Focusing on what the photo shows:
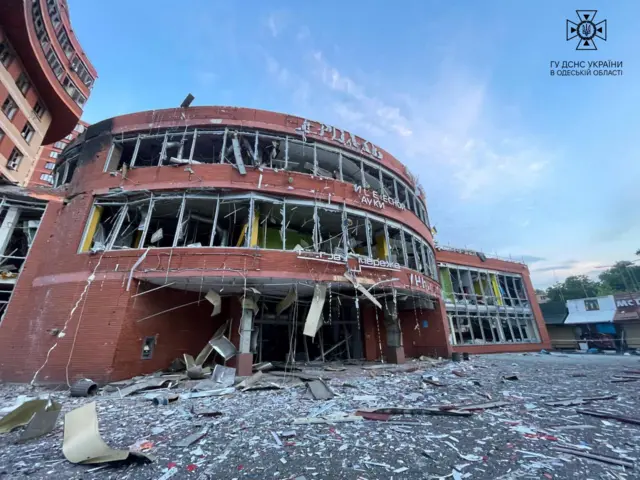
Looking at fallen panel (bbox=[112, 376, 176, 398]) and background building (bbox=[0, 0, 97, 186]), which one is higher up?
background building (bbox=[0, 0, 97, 186])

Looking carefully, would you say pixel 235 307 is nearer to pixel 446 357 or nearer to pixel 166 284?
pixel 166 284

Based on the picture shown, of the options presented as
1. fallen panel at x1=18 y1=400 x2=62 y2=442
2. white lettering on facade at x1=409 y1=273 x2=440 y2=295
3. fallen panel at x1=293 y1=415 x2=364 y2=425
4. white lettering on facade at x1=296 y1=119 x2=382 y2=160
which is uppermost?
white lettering on facade at x1=296 y1=119 x2=382 y2=160

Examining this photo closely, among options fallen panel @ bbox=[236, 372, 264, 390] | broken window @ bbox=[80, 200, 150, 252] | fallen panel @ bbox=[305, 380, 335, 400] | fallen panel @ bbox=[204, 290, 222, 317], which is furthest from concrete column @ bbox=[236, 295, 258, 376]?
broken window @ bbox=[80, 200, 150, 252]

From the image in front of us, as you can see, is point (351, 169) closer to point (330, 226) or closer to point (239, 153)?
point (330, 226)

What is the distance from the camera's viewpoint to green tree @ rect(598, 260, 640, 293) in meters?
47.7

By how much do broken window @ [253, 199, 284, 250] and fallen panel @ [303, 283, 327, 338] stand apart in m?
2.81

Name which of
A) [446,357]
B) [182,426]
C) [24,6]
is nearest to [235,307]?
[182,426]

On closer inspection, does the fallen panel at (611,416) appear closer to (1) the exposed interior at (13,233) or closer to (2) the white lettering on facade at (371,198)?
(2) the white lettering on facade at (371,198)

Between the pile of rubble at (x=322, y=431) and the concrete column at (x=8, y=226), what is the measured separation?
23.8 ft

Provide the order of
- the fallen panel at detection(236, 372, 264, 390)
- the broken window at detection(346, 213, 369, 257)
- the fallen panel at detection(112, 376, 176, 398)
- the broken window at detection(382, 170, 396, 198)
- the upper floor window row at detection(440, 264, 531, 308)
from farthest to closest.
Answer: the upper floor window row at detection(440, 264, 531, 308) < the broken window at detection(382, 170, 396, 198) < the broken window at detection(346, 213, 369, 257) < the fallen panel at detection(236, 372, 264, 390) < the fallen panel at detection(112, 376, 176, 398)

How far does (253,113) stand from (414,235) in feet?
35.0

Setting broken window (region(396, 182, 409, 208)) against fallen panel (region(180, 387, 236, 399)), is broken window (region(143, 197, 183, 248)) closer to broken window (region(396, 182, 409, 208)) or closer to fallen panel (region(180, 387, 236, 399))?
fallen panel (region(180, 387, 236, 399))

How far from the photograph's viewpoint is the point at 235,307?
481 inches

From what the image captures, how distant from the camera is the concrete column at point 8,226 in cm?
1234
